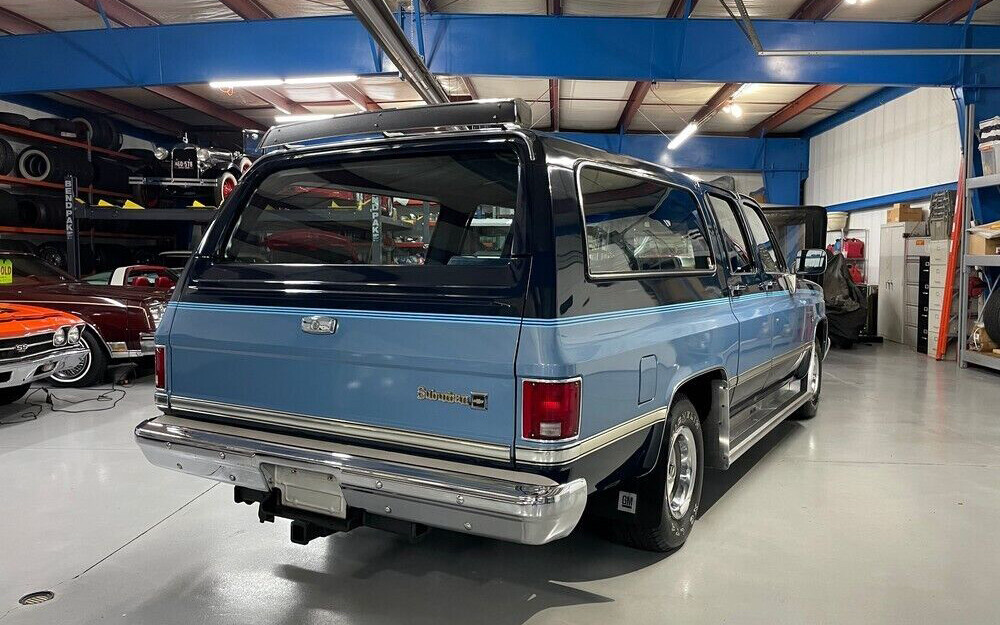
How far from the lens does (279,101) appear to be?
13.1m

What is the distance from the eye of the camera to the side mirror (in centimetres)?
491

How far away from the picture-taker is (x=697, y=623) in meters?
2.57

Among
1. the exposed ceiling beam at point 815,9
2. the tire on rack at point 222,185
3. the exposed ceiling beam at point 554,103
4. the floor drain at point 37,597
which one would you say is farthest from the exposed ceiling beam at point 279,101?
the floor drain at point 37,597

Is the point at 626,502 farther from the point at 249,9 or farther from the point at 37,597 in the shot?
the point at 249,9

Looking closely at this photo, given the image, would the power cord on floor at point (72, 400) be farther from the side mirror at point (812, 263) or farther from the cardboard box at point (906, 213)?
the cardboard box at point (906, 213)

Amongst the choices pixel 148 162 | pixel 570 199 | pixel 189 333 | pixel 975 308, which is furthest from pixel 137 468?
pixel 148 162

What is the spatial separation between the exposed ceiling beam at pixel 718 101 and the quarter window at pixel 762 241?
7980 millimetres

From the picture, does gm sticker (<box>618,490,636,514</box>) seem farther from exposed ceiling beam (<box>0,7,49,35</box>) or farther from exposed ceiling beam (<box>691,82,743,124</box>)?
exposed ceiling beam (<box>0,7,49,35</box>)

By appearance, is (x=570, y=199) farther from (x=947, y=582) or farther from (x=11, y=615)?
(x=11, y=615)

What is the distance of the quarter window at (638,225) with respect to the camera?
2.59m

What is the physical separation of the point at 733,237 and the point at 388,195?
2.11 meters

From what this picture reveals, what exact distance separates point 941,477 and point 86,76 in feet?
36.5

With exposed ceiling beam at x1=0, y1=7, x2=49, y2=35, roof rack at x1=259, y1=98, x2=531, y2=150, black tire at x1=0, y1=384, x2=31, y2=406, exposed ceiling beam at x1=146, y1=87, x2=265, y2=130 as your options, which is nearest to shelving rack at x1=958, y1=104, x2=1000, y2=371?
roof rack at x1=259, y1=98, x2=531, y2=150

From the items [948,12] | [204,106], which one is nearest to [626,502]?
[948,12]
